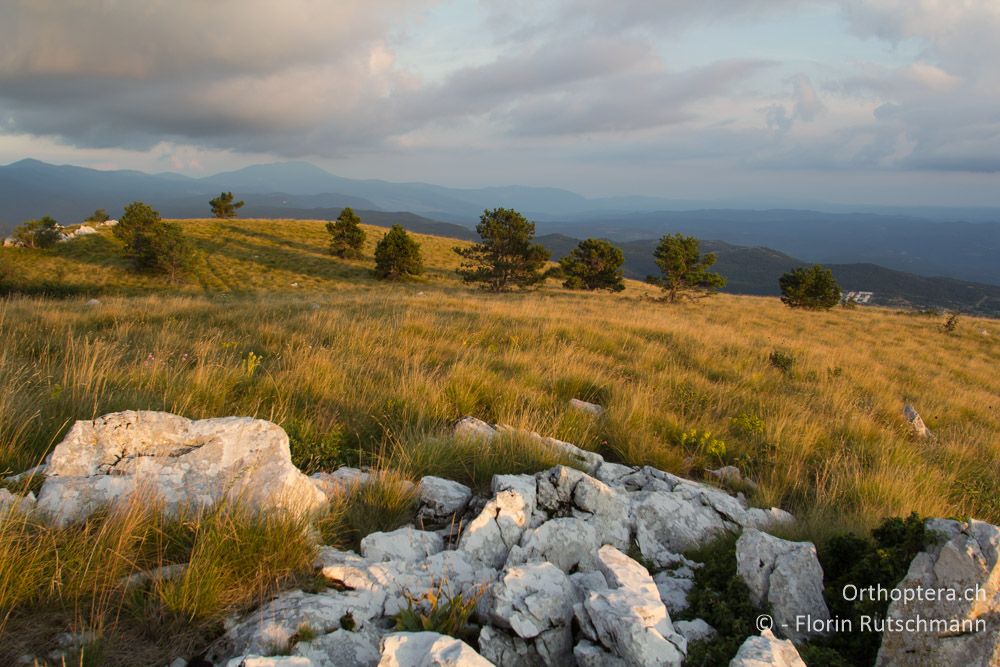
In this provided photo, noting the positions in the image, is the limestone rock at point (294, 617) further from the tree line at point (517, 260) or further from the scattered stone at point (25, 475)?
the tree line at point (517, 260)

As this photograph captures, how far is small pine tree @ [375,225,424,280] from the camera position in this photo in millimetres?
43969

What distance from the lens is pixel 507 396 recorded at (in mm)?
5590

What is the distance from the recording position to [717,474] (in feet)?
15.1

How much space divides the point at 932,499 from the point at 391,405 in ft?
16.4

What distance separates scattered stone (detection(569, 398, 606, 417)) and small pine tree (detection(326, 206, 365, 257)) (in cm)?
5002

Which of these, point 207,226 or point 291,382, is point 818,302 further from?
point 207,226

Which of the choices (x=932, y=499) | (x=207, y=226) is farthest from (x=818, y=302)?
(x=207, y=226)

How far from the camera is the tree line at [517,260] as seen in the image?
30.1 metres

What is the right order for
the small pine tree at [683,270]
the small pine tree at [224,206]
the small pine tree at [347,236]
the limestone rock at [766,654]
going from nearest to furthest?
the limestone rock at [766,654] < the small pine tree at [683,270] < the small pine tree at [347,236] < the small pine tree at [224,206]

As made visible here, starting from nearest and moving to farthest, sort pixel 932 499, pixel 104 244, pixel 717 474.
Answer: pixel 932 499, pixel 717 474, pixel 104 244

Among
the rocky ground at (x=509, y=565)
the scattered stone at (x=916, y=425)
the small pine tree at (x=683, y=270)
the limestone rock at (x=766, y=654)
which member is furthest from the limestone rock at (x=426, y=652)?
the small pine tree at (x=683, y=270)

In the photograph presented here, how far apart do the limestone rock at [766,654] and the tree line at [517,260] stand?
2906 cm

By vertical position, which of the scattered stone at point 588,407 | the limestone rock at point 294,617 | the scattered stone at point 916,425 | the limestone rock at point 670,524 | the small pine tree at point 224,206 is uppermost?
the small pine tree at point 224,206

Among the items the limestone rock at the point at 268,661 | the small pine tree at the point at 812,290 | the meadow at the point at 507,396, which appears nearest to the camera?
the limestone rock at the point at 268,661
